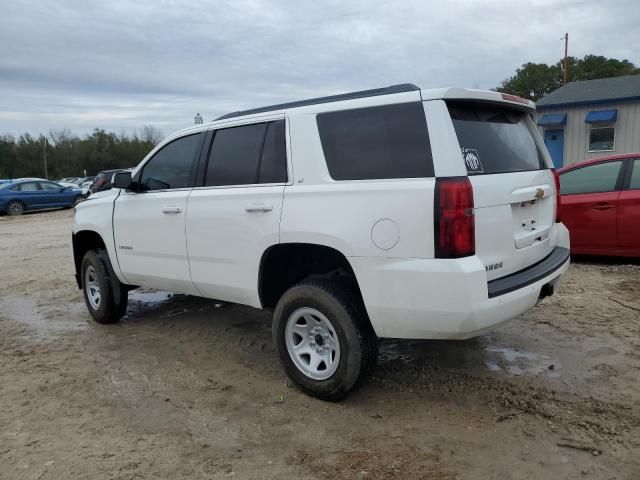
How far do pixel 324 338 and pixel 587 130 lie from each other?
60.6ft

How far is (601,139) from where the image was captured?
62.3 feet

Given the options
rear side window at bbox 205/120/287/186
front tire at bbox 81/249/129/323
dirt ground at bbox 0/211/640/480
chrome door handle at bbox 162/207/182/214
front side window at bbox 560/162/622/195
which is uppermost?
rear side window at bbox 205/120/287/186

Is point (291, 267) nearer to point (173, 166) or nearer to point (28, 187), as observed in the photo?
point (173, 166)

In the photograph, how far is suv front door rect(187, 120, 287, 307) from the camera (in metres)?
3.96

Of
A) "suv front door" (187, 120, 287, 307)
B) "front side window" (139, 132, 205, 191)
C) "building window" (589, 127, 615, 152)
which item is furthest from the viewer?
"building window" (589, 127, 615, 152)

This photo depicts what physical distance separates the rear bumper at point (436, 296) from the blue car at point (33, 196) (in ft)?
73.3

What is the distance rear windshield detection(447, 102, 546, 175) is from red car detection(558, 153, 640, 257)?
3.41 m

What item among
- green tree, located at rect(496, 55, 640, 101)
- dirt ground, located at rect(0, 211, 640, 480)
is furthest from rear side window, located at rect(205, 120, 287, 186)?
green tree, located at rect(496, 55, 640, 101)

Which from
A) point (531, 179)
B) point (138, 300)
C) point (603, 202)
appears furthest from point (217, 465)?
point (603, 202)

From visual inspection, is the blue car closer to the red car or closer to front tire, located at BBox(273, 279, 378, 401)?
the red car

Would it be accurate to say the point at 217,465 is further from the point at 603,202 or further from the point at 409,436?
the point at 603,202

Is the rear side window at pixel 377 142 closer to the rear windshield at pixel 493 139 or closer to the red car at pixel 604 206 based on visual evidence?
the rear windshield at pixel 493 139

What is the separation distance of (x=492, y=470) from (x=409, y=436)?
55 centimetres

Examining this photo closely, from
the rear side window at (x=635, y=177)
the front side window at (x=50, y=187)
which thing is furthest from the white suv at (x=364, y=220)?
the front side window at (x=50, y=187)
